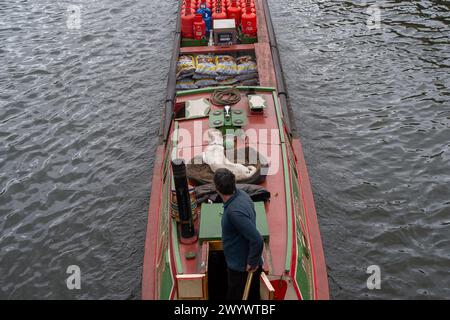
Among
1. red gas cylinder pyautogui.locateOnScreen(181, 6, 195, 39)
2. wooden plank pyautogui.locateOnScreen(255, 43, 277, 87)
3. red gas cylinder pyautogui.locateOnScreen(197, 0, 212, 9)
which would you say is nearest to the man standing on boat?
wooden plank pyautogui.locateOnScreen(255, 43, 277, 87)

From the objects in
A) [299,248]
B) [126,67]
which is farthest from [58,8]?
[299,248]

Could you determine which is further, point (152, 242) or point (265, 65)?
point (265, 65)

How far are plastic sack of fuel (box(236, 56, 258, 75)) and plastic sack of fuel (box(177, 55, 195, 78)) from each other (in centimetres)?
137

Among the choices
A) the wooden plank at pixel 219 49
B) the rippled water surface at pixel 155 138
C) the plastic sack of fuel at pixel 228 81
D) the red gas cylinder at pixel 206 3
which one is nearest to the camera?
the rippled water surface at pixel 155 138

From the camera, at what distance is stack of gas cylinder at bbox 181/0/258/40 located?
1510cm

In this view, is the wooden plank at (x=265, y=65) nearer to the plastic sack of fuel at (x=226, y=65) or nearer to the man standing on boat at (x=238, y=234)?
the plastic sack of fuel at (x=226, y=65)

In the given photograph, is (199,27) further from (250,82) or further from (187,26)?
(250,82)

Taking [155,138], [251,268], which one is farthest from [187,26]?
[251,268]

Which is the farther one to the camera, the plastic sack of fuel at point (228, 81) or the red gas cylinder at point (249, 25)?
the red gas cylinder at point (249, 25)

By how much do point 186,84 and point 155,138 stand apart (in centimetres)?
179

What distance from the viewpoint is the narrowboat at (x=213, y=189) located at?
689cm

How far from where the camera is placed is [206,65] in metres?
13.5

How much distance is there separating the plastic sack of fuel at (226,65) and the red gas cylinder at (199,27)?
1563 millimetres

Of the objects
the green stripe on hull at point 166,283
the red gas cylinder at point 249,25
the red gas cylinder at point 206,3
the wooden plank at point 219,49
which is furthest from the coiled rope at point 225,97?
the red gas cylinder at point 206,3
